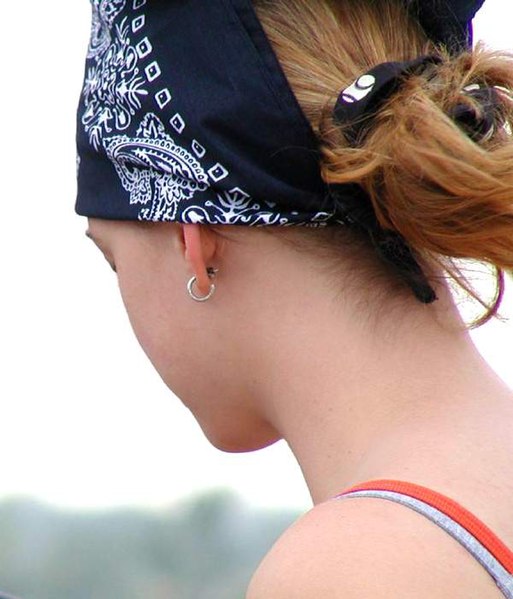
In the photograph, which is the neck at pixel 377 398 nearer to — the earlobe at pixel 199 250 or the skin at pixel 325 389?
the skin at pixel 325 389

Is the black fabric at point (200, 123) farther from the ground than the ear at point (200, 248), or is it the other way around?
the black fabric at point (200, 123)

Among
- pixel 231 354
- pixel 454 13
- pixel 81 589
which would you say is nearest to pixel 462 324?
pixel 231 354

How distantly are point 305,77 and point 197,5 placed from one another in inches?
9.0

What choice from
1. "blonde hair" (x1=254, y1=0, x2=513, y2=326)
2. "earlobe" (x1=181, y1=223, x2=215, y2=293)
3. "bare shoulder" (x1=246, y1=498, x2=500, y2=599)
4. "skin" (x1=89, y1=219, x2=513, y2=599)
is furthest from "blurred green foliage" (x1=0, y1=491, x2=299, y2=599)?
"bare shoulder" (x1=246, y1=498, x2=500, y2=599)

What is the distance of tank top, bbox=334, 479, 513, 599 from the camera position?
189cm

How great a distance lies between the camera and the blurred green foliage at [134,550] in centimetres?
770

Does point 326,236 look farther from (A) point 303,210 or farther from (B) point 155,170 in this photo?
(B) point 155,170

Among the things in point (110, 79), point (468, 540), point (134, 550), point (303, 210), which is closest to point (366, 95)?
point (303, 210)

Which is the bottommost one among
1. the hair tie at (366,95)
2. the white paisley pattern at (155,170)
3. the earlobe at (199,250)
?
the earlobe at (199,250)

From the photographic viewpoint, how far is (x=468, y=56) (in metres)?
2.27

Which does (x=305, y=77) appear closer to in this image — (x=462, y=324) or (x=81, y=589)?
(x=462, y=324)

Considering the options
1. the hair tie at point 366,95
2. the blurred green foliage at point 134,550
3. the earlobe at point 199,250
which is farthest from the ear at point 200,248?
the blurred green foliage at point 134,550

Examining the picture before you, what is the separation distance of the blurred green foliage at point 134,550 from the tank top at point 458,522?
5276 mm

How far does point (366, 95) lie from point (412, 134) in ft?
0.30
